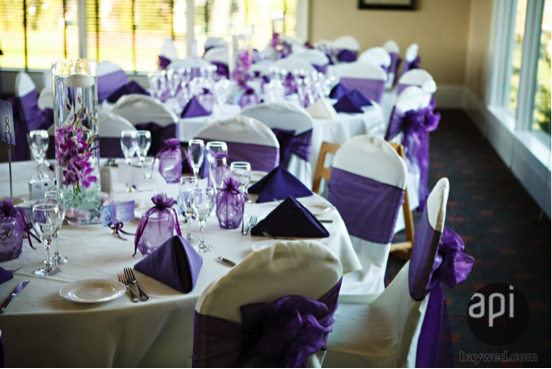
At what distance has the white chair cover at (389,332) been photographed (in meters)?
2.25

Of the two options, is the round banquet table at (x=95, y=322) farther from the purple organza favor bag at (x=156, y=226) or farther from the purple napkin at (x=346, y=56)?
the purple napkin at (x=346, y=56)

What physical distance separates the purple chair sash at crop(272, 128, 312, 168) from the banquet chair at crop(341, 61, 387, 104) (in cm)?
261

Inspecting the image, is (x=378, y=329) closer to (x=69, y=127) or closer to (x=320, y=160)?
(x=69, y=127)

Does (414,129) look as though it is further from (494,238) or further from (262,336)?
(262,336)

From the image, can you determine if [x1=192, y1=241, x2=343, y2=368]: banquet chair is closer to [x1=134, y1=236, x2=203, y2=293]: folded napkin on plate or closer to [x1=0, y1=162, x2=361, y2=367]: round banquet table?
[x1=0, y1=162, x2=361, y2=367]: round banquet table

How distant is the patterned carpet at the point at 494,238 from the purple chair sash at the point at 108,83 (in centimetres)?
332

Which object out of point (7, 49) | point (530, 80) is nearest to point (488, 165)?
point (530, 80)

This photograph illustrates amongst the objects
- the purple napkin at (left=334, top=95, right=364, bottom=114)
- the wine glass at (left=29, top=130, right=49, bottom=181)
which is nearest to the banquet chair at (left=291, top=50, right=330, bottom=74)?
the purple napkin at (left=334, top=95, right=364, bottom=114)

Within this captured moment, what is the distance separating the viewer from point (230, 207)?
2.48 m

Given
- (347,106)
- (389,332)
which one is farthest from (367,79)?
(389,332)

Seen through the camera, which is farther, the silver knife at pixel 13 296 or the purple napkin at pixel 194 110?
the purple napkin at pixel 194 110

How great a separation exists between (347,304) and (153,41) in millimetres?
9370

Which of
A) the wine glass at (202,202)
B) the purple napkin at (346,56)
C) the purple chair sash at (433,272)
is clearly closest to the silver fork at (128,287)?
the wine glass at (202,202)

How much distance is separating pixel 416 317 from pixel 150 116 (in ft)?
8.91
